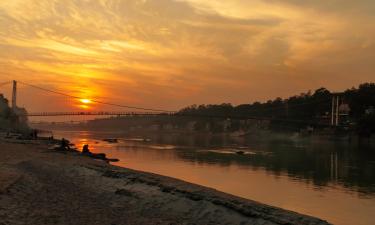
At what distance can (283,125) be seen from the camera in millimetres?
134125

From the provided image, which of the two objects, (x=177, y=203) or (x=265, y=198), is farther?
(x=265, y=198)

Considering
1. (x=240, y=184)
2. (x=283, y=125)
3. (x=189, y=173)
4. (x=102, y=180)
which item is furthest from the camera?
(x=283, y=125)

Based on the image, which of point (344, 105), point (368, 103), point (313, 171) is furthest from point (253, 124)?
point (313, 171)

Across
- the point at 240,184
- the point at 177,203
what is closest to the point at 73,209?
the point at 177,203

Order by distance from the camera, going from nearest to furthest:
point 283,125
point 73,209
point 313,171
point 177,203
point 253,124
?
point 73,209 < point 177,203 < point 313,171 < point 283,125 < point 253,124

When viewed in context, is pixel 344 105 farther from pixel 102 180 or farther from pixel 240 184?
pixel 102 180

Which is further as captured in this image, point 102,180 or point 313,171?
point 313,171

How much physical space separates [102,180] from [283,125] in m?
120

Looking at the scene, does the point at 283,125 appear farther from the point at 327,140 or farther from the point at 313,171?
the point at 313,171

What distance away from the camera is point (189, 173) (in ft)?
100.0

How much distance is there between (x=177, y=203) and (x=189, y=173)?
16.3 metres

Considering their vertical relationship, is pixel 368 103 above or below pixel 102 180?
above

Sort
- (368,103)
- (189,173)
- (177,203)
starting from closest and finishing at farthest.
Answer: (177,203), (189,173), (368,103)

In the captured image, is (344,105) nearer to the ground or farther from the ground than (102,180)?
farther from the ground
